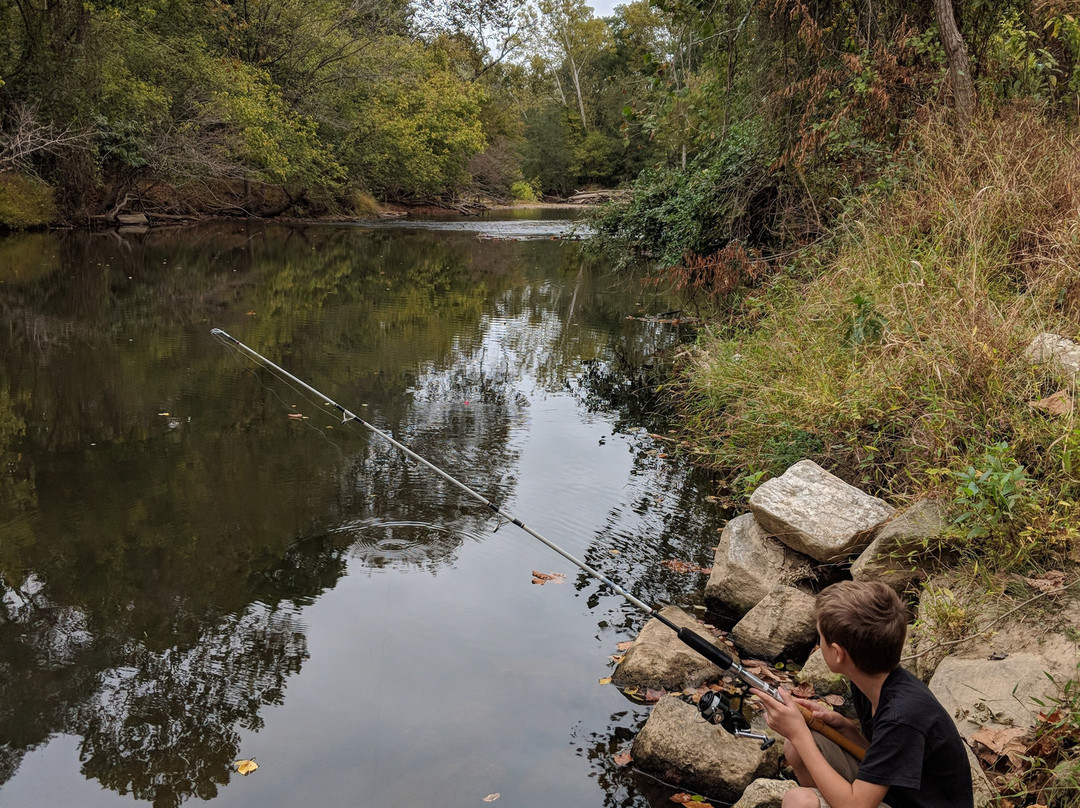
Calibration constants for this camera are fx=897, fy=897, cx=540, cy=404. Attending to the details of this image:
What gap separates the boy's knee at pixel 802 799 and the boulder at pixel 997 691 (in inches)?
37.3

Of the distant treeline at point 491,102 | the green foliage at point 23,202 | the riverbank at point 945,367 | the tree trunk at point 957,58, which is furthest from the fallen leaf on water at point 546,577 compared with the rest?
the green foliage at point 23,202

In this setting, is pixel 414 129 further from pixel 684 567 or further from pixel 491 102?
pixel 684 567

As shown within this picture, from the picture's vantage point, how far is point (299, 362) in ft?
34.9

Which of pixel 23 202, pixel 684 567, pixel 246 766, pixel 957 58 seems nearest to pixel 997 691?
pixel 684 567

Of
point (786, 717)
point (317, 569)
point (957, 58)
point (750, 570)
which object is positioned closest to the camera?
point (786, 717)

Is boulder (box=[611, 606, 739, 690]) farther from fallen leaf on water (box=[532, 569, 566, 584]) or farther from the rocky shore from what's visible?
fallen leaf on water (box=[532, 569, 566, 584])

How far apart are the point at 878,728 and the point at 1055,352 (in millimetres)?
3349

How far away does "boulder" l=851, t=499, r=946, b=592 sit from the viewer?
4.49 metres

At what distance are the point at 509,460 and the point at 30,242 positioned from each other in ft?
62.0

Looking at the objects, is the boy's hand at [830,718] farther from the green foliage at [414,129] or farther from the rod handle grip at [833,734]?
the green foliage at [414,129]

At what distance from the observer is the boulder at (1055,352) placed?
4.97 metres

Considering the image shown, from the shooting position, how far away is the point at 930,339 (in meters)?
5.75

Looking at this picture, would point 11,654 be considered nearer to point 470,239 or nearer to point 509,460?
point 509,460

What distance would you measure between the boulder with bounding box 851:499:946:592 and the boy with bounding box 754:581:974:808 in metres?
1.73
